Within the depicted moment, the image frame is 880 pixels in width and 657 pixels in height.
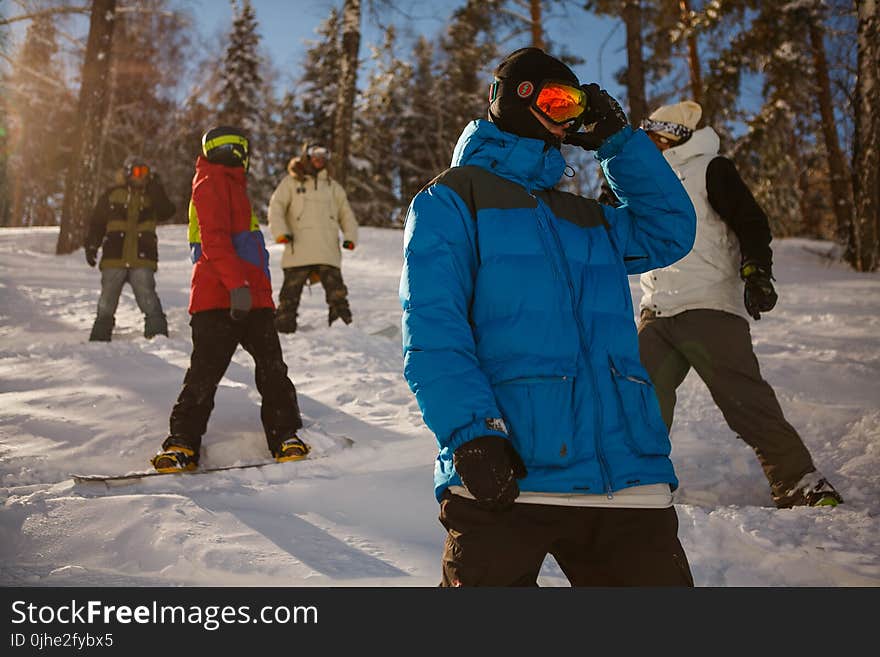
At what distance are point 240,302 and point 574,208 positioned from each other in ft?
7.07

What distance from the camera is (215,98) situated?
2314 cm

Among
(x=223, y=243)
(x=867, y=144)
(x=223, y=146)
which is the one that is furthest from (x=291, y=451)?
(x=867, y=144)

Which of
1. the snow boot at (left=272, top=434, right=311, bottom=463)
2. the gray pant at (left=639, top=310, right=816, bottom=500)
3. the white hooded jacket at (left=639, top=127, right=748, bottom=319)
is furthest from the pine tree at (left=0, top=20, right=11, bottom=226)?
the gray pant at (left=639, top=310, right=816, bottom=500)

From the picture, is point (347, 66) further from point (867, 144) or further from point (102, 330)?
point (867, 144)

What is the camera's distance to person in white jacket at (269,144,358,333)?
6598 mm

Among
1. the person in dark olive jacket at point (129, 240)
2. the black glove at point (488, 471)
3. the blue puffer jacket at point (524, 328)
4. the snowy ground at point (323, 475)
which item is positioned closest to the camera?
the black glove at point (488, 471)

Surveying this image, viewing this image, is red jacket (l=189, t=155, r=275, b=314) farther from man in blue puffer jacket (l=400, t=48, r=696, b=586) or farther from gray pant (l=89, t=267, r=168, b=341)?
gray pant (l=89, t=267, r=168, b=341)

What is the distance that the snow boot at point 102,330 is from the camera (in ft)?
20.3

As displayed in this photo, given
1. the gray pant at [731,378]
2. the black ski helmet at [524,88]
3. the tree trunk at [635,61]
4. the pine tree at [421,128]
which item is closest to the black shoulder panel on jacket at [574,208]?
the black ski helmet at [524,88]

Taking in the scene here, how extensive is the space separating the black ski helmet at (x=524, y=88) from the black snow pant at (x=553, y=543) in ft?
3.14

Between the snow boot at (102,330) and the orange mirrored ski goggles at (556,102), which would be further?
the snow boot at (102,330)

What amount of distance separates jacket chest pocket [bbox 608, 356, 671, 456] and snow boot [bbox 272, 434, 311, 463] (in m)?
2.23

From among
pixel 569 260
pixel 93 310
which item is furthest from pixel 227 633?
pixel 93 310

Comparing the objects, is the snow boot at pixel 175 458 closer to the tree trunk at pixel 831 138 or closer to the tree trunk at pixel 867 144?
the tree trunk at pixel 867 144
